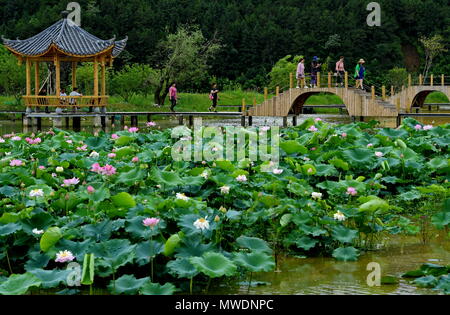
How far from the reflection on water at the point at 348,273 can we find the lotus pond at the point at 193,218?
62mm

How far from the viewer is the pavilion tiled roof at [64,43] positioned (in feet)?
64.5

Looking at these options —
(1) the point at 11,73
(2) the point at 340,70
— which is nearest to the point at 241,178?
(2) the point at 340,70

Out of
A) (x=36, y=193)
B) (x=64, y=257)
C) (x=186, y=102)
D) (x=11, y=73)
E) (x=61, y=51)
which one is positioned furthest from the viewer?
(x=186, y=102)

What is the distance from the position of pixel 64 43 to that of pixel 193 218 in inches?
660

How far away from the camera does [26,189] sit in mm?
4891

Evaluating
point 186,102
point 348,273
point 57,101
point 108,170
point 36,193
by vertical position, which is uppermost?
point 186,102

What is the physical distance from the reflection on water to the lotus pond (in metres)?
A: 0.06

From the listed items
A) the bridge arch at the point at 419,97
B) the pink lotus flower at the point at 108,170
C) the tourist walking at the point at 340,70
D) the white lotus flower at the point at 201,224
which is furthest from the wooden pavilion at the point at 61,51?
the white lotus flower at the point at 201,224

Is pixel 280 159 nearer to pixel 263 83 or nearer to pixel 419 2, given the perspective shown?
pixel 263 83

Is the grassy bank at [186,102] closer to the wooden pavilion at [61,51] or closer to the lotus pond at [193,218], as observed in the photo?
the wooden pavilion at [61,51]

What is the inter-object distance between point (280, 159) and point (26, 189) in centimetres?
267

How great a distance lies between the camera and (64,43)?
65.4 feet

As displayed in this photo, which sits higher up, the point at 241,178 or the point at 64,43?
the point at 64,43

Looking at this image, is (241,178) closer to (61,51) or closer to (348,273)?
(348,273)
